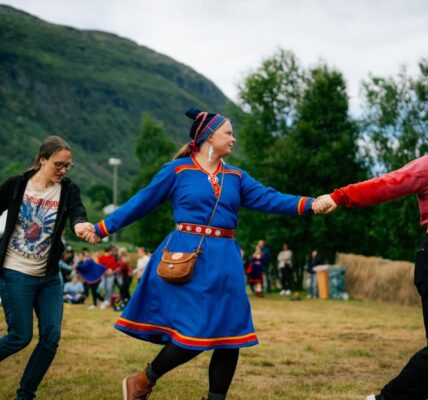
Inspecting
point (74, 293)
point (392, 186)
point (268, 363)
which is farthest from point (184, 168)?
point (74, 293)

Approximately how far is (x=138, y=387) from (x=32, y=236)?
1.31 m

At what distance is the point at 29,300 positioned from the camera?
5.04m

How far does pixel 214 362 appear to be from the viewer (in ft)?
15.6

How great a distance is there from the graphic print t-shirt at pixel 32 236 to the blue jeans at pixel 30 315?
8 cm

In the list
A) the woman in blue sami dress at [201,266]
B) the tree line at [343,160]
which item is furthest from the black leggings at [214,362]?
the tree line at [343,160]

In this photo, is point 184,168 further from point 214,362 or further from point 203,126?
point 214,362

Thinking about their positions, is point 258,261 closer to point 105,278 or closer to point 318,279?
point 318,279

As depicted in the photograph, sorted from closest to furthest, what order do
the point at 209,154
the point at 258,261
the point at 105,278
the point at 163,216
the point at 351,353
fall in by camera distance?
1. the point at 209,154
2. the point at 351,353
3. the point at 105,278
4. the point at 258,261
5. the point at 163,216

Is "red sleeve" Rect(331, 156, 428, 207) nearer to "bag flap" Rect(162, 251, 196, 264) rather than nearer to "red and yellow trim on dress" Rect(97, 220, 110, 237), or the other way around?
"bag flap" Rect(162, 251, 196, 264)

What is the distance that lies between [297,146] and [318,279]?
9.45 meters

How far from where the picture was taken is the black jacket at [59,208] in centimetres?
505

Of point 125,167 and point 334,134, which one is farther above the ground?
point 125,167

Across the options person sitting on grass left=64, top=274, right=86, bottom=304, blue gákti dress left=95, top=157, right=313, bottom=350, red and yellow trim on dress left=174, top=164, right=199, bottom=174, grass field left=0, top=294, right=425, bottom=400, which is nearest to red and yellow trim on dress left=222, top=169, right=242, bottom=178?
blue gákti dress left=95, top=157, right=313, bottom=350

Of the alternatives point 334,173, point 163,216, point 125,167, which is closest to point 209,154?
point 334,173
